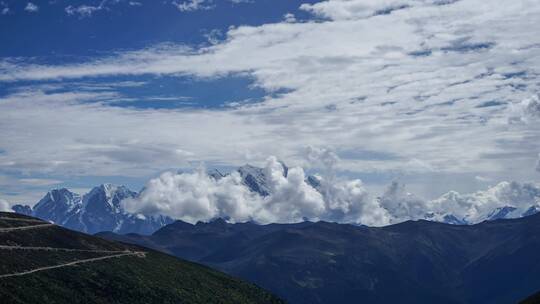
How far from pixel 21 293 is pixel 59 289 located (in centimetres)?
2363

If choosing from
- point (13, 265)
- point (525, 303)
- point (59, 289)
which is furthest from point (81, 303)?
point (525, 303)

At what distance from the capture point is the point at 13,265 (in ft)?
655

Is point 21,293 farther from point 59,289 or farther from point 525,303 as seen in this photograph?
point 525,303

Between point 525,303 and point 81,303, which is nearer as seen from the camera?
point 525,303

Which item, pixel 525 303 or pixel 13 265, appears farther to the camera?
pixel 13 265

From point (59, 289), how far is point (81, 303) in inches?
323

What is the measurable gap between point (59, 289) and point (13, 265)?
17.2 m

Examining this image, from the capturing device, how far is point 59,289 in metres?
197

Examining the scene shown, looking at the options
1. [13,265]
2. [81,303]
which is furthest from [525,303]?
[13,265]

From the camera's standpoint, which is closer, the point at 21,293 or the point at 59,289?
the point at 21,293

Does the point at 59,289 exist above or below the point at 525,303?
above

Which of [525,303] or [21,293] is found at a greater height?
[21,293]

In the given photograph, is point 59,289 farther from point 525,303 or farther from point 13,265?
point 525,303

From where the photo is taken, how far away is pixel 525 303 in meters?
175
